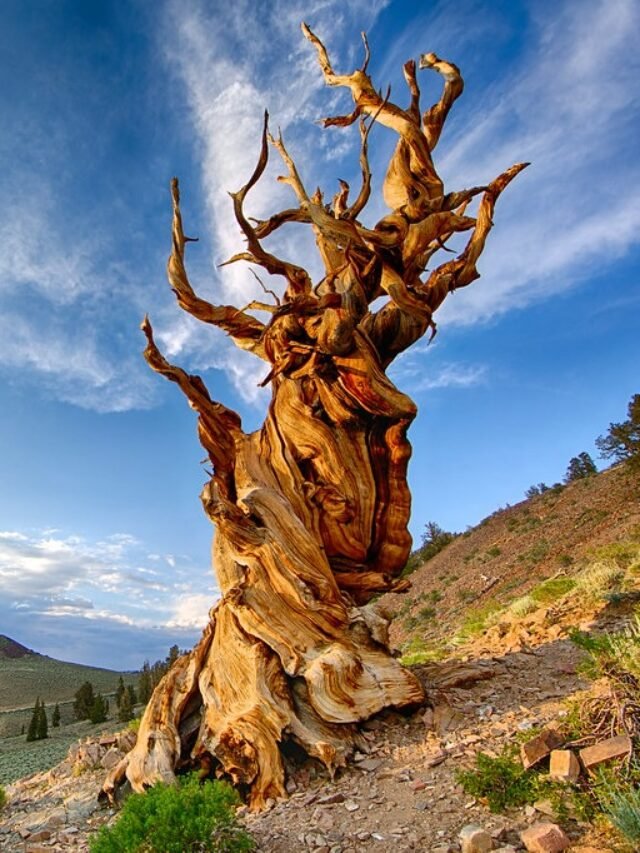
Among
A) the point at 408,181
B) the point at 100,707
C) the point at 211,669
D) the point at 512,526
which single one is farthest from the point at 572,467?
the point at 211,669

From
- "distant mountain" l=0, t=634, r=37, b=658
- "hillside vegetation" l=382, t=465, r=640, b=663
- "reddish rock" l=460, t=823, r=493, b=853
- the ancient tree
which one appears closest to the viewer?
"reddish rock" l=460, t=823, r=493, b=853

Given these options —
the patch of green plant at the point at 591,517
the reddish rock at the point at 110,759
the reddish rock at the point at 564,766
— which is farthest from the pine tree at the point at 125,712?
the reddish rock at the point at 564,766

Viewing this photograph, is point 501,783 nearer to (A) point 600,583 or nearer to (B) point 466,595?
(A) point 600,583

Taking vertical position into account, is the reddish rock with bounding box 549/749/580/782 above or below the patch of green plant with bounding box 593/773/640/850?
above

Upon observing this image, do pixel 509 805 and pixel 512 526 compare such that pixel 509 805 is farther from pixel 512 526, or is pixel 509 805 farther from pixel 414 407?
pixel 512 526

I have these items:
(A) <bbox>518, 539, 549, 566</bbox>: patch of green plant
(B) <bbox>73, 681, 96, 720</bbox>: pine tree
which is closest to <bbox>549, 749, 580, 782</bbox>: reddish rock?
(A) <bbox>518, 539, 549, 566</bbox>: patch of green plant

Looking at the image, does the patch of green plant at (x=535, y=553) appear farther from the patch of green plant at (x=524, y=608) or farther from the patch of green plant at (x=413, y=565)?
the patch of green plant at (x=524, y=608)

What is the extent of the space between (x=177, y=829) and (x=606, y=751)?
2539 mm

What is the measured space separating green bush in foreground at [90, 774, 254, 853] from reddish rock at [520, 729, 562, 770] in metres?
1.77

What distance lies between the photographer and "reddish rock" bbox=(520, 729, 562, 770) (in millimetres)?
3697

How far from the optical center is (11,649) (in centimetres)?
9400

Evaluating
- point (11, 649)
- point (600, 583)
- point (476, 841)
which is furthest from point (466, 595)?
point (11, 649)

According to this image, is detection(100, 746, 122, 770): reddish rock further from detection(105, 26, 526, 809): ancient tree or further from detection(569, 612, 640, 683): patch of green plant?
detection(569, 612, 640, 683): patch of green plant

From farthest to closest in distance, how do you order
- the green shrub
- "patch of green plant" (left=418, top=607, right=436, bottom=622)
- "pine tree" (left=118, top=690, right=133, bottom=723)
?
"pine tree" (left=118, top=690, right=133, bottom=723), "patch of green plant" (left=418, top=607, right=436, bottom=622), the green shrub
